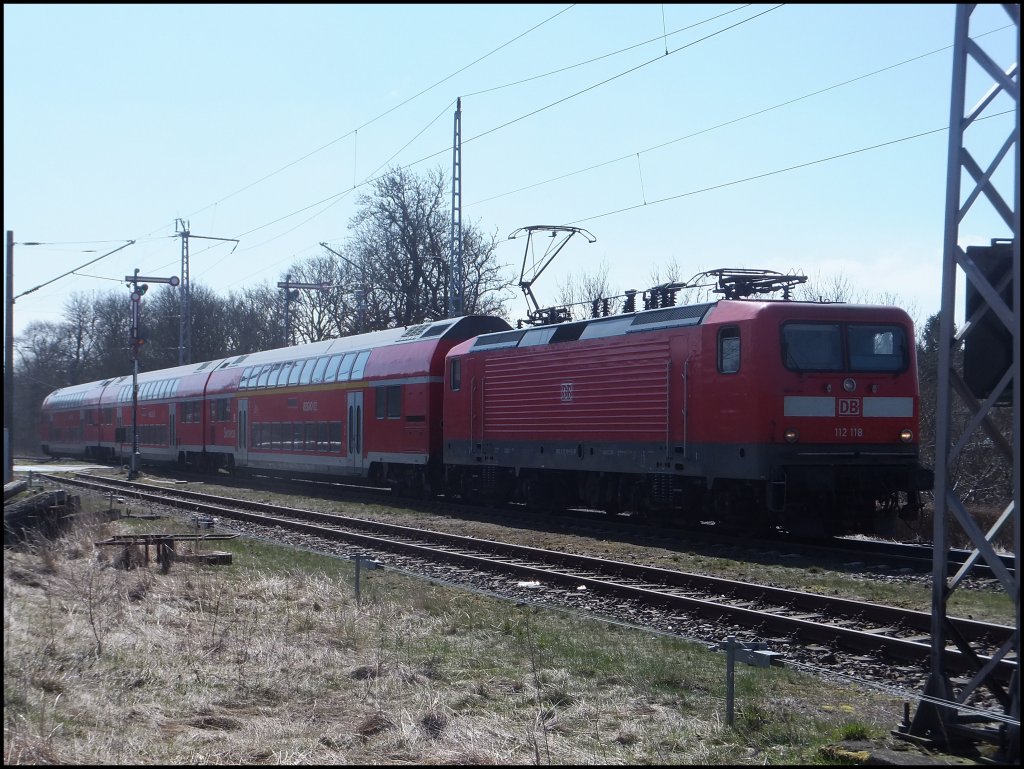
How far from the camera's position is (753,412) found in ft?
46.1

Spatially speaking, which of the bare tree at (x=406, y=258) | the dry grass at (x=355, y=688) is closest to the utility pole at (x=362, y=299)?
the bare tree at (x=406, y=258)

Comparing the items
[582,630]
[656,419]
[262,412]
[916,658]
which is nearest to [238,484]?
[262,412]

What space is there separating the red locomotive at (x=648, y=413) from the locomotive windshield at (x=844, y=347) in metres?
0.02

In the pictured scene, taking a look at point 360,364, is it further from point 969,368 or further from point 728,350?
point 969,368

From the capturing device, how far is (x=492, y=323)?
78.2 ft

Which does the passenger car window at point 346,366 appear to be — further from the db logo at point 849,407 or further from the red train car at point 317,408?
the db logo at point 849,407

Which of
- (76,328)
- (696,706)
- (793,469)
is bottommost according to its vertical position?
(696,706)

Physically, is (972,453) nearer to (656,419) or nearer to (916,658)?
(656,419)

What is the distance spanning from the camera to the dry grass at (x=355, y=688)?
562cm

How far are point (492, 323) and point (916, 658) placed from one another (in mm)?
16583

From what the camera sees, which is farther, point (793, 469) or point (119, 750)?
point (793, 469)

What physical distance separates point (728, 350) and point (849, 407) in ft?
6.01

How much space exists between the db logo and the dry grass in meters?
6.26

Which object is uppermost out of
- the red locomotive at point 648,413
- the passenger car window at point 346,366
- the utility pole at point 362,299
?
the utility pole at point 362,299
